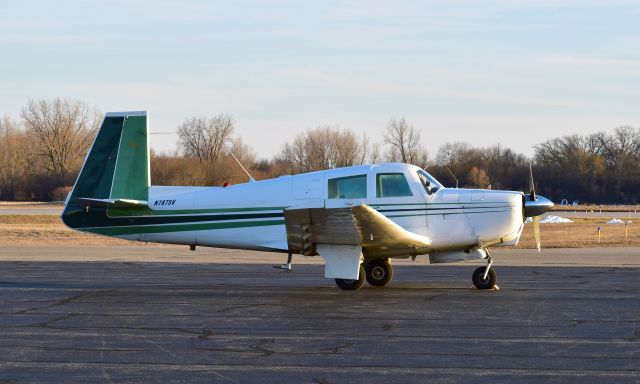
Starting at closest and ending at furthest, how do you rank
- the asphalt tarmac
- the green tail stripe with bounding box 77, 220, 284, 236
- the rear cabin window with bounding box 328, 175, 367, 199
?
the asphalt tarmac < the rear cabin window with bounding box 328, 175, 367, 199 < the green tail stripe with bounding box 77, 220, 284, 236

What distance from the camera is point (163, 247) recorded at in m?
29.7

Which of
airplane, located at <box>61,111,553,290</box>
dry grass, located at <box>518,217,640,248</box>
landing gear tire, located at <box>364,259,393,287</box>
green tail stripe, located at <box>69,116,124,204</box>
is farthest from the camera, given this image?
dry grass, located at <box>518,217,640,248</box>

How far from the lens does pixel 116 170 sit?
16.4 meters

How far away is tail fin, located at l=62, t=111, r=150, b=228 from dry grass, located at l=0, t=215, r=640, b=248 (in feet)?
47.8

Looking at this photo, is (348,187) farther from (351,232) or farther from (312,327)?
(312,327)

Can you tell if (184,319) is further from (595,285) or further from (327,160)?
(327,160)

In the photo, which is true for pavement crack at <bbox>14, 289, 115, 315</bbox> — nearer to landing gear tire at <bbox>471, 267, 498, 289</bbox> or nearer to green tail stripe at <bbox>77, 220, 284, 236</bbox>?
green tail stripe at <bbox>77, 220, 284, 236</bbox>

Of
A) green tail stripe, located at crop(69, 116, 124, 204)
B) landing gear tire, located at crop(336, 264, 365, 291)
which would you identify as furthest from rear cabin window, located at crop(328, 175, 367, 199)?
green tail stripe, located at crop(69, 116, 124, 204)

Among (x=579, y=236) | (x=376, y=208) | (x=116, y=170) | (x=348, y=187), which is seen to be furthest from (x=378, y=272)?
(x=579, y=236)

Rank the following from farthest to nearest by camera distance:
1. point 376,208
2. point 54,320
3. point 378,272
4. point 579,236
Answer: point 579,236, point 378,272, point 376,208, point 54,320

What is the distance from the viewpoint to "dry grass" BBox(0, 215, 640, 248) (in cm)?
3062

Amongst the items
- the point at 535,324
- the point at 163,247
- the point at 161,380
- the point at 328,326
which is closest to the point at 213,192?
the point at 328,326

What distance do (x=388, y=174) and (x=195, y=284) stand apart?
459 cm

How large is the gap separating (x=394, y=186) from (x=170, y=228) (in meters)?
4.21
